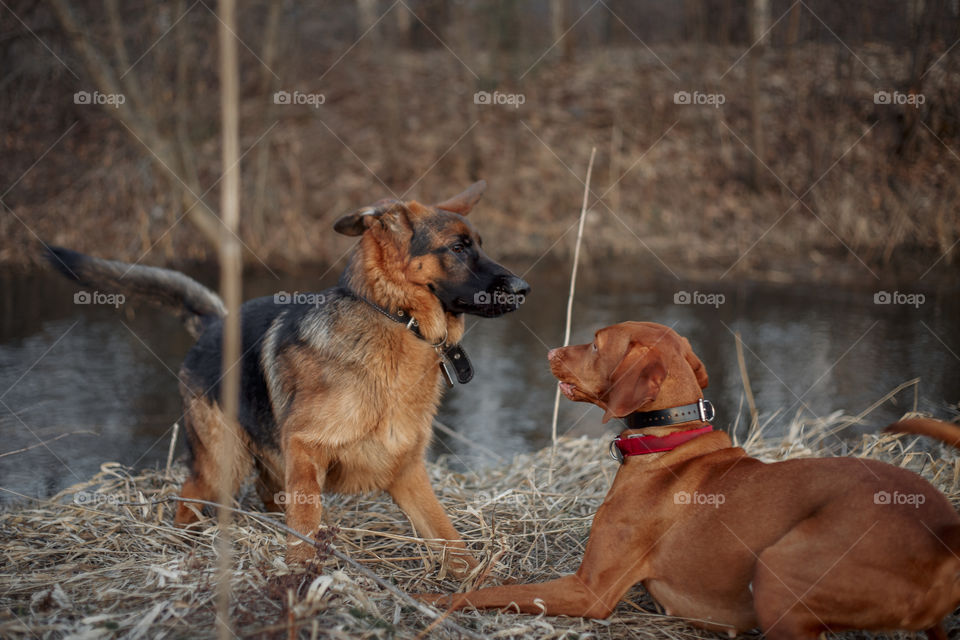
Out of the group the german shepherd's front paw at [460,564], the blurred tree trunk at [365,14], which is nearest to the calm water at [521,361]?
the german shepherd's front paw at [460,564]

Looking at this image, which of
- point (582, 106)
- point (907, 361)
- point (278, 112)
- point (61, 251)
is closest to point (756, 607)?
point (61, 251)

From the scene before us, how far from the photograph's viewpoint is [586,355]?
3.65 meters

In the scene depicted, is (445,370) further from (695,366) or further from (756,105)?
(756,105)

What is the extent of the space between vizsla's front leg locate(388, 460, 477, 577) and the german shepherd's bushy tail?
1.69 meters

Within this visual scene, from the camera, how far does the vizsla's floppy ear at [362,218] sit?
4027mm

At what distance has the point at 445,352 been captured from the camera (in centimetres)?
430

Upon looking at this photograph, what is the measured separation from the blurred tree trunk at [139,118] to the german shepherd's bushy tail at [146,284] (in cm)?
587

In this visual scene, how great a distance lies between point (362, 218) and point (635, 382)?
1.72m

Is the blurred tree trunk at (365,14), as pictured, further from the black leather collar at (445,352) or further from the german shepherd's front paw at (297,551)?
the german shepherd's front paw at (297,551)

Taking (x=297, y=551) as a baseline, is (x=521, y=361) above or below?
above

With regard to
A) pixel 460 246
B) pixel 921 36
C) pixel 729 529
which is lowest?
pixel 729 529

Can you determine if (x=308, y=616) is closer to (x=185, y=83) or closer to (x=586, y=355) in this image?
(x=586, y=355)

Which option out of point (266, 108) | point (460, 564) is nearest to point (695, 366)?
point (460, 564)

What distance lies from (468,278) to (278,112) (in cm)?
1083
